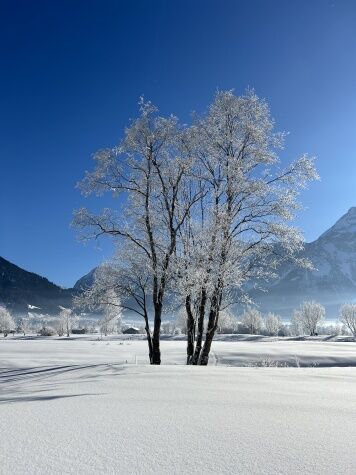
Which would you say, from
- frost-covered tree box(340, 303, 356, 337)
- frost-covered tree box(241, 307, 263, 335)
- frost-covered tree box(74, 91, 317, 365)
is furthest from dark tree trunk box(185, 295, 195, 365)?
frost-covered tree box(241, 307, 263, 335)

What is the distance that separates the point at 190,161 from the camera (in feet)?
50.9

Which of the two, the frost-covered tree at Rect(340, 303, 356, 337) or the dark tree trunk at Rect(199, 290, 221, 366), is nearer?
the dark tree trunk at Rect(199, 290, 221, 366)

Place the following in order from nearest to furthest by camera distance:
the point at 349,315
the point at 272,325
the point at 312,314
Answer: the point at 312,314 < the point at 349,315 < the point at 272,325

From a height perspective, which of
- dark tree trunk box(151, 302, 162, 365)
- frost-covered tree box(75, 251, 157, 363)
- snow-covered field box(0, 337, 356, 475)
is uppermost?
frost-covered tree box(75, 251, 157, 363)

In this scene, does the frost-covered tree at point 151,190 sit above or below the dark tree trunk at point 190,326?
above

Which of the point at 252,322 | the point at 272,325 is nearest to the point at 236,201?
the point at 252,322

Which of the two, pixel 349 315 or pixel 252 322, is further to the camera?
pixel 252 322

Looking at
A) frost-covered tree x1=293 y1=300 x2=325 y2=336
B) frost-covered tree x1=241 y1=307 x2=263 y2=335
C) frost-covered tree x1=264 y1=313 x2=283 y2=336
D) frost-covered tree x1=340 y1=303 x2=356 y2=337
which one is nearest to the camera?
frost-covered tree x1=340 y1=303 x2=356 y2=337

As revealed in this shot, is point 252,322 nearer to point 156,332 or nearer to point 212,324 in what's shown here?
point 156,332

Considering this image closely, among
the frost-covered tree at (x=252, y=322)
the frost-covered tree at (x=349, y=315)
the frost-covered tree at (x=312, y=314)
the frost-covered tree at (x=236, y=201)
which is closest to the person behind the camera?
the frost-covered tree at (x=236, y=201)

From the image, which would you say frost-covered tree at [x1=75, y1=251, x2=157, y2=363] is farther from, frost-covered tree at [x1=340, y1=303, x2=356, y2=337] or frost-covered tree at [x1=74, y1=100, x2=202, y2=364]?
frost-covered tree at [x1=340, y1=303, x2=356, y2=337]

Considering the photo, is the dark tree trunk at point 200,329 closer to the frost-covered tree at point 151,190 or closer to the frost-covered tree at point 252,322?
the frost-covered tree at point 151,190

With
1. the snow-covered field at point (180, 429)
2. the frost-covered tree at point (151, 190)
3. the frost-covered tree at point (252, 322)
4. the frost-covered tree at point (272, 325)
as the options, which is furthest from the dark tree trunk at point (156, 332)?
the frost-covered tree at point (272, 325)

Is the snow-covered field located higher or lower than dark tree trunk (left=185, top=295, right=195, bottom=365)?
lower
